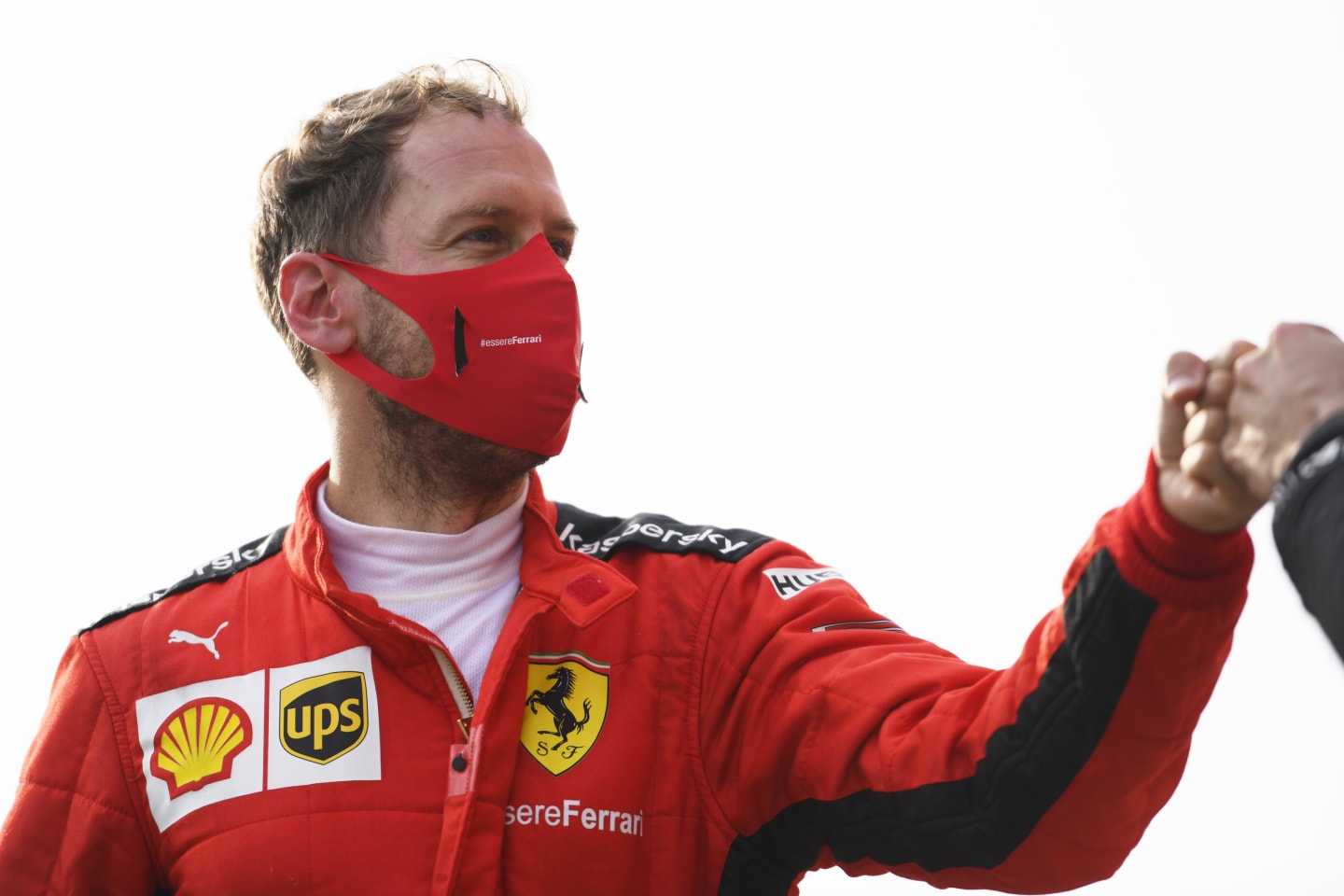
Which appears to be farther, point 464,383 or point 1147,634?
point 464,383

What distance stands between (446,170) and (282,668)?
1228 millimetres

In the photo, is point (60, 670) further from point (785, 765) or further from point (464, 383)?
point (785, 765)

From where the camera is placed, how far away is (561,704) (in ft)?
9.35

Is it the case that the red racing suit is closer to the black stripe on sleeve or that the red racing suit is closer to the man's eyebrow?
the black stripe on sleeve

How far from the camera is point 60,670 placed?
10.1 ft

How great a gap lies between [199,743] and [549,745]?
2.42ft

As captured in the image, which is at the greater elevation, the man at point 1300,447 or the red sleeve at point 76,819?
the man at point 1300,447

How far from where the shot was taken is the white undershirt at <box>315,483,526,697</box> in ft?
9.74

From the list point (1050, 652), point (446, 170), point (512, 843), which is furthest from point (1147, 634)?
point (446, 170)

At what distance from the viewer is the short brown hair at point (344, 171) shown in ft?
11.1

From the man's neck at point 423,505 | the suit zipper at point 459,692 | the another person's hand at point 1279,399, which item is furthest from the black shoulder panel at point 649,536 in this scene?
the another person's hand at point 1279,399

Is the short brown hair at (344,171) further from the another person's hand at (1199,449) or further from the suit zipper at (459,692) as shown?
the another person's hand at (1199,449)

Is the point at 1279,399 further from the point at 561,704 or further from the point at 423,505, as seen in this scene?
the point at 423,505

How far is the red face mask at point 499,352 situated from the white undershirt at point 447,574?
23cm
